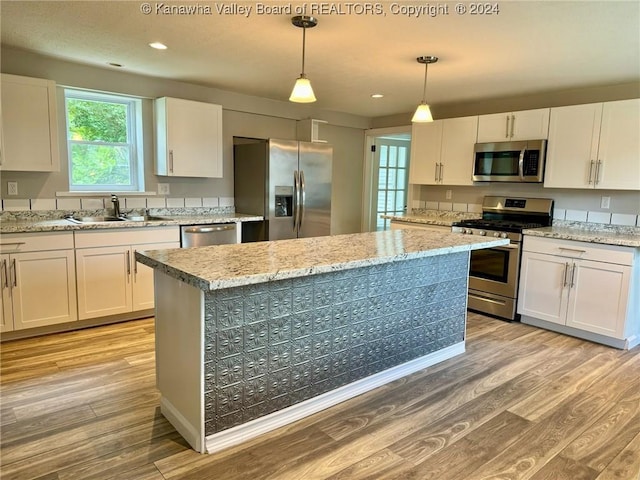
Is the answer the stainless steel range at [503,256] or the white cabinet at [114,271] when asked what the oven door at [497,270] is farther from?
the white cabinet at [114,271]

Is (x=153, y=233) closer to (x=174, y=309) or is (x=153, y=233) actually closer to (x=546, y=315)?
(x=174, y=309)

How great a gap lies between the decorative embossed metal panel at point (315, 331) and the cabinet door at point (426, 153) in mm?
2195

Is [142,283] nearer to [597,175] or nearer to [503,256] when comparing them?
[503,256]

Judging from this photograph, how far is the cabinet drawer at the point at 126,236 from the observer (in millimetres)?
3414

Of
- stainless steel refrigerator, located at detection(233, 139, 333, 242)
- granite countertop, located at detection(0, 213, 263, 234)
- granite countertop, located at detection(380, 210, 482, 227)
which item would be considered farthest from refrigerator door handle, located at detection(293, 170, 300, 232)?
granite countertop, located at detection(380, 210, 482, 227)

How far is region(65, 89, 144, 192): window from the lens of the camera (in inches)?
156

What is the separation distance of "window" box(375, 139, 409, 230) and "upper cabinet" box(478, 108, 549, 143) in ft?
6.42

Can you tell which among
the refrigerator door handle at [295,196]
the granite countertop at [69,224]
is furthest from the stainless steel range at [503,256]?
the granite countertop at [69,224]

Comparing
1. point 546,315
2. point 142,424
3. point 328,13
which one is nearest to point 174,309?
point 142,424

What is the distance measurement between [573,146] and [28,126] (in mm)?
4625

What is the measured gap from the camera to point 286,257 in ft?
7.06

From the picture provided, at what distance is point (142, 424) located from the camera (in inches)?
86.7

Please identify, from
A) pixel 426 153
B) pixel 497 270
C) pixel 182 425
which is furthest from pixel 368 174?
pixel 182 425

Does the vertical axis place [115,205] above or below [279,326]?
above
